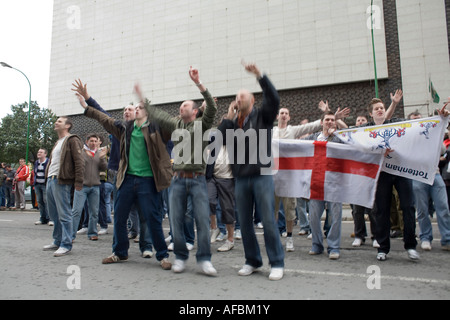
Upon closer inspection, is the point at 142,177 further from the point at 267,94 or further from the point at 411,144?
the point at 411,144

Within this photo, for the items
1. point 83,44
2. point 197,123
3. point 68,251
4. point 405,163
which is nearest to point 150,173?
point 197,123

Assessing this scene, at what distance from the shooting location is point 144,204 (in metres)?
4.29

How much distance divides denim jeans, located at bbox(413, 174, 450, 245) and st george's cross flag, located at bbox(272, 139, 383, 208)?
1.18 m

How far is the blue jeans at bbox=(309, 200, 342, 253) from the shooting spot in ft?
15.7

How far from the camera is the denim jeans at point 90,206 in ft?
20.9

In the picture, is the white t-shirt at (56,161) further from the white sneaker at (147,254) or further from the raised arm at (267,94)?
the raised arm at (267,94)

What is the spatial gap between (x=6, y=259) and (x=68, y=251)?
788mm

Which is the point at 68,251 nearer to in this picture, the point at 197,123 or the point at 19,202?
the point at 197,123

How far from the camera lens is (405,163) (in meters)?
4.79

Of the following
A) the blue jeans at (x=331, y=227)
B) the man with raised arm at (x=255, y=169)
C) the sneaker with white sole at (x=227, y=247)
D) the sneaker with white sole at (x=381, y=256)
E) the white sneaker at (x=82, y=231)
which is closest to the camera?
the man with raised arm at (x=255, y=169)

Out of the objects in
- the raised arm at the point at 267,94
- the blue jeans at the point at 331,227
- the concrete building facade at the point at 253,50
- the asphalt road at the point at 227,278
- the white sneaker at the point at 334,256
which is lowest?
the asphalt road at the point at 227,278

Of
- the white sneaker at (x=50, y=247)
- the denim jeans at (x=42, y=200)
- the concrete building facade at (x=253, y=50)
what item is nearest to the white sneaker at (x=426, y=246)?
the white sneaker at (x=50, y=247)

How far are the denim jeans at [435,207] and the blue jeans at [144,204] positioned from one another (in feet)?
12.9

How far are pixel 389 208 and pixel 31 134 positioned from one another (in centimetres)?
3377
